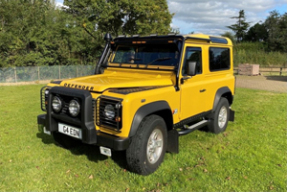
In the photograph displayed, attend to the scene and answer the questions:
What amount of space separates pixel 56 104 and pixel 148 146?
1.55 metres

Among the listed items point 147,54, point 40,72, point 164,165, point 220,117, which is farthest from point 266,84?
point 40,72

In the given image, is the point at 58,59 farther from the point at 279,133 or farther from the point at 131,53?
the point at 279,133

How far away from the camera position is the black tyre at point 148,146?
3.44 meters

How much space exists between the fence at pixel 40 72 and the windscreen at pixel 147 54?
45.4 ft

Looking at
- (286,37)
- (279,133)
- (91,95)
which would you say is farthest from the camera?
(286,37)

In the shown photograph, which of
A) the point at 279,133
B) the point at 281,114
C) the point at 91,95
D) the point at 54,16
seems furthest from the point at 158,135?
the point at 54,16

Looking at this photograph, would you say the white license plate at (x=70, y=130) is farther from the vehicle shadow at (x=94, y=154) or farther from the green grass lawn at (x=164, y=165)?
the vehicle shadow at (x=94, y=154)

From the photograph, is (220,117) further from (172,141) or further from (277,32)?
(277,32)

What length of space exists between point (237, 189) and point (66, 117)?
273 cm

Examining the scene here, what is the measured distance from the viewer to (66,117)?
11.6 ft

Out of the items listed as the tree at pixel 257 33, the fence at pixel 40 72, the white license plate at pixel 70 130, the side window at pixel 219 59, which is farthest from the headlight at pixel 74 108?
the tree at pixel 257 33

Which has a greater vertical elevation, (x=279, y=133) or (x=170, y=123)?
(x=170, y=123)

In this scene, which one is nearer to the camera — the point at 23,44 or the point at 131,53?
the point at 131,53

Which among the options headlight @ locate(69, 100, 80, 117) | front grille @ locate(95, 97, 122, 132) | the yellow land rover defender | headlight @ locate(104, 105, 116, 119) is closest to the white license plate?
the yellow land rover defender
